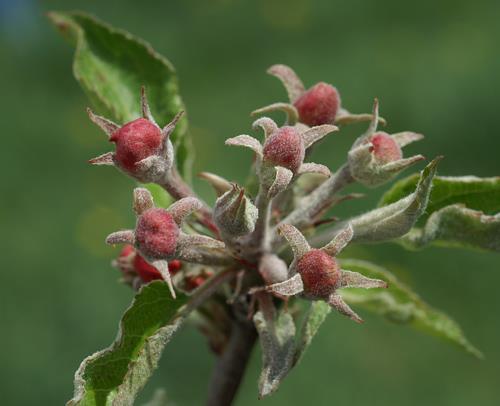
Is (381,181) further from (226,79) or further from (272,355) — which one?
(226,79)

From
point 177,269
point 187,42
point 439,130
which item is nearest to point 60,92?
point 187,42

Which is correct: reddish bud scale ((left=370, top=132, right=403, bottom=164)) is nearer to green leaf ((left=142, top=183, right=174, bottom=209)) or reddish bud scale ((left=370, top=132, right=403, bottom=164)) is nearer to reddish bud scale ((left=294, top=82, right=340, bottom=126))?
reddish bud scale ((left=294, top=82, right=340, bottom=126))

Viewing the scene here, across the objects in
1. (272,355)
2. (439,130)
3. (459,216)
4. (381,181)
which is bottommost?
(439,130)

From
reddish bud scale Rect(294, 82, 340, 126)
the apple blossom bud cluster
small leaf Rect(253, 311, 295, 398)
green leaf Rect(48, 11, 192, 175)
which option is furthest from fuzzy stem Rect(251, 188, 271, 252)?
green leaf Rect(48, 11, 192, 175)

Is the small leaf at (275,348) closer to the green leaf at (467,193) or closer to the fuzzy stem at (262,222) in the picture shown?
the fuzzy stem at (262,222)

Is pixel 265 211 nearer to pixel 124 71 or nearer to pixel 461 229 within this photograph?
pixel 461 229
